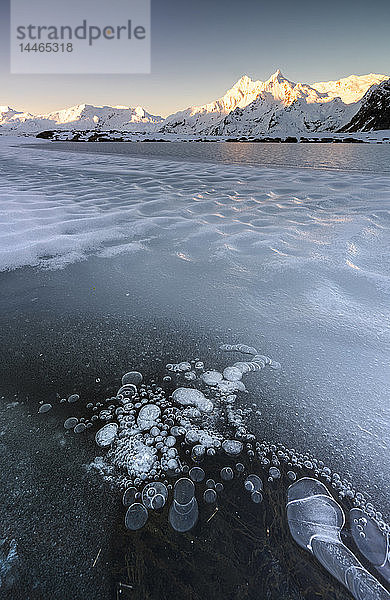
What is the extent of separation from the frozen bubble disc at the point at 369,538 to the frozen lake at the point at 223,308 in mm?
103

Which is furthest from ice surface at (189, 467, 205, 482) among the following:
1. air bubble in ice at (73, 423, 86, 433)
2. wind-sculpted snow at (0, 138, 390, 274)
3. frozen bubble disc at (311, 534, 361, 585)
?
wind-sculpted snow at (0, 138, 390, 274)

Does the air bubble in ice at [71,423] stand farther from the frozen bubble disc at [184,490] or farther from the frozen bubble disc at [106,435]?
the frozen bubble disc at [184,490]

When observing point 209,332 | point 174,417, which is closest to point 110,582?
point 174,417

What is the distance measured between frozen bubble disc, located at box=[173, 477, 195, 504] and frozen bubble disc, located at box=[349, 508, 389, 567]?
64 centimetres

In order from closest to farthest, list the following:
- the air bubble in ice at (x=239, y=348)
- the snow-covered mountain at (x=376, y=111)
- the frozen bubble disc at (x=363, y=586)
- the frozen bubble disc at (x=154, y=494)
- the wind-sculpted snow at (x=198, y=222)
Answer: the frozen bubble disc at (x=363, y=586)
the frozen bubble disc at (x=154, y=494)
the air bubble in ice at (x=239, y=348)
the wind-sculpted snow at (x=198, y=222)
the snow-covered mountain at (x=376, y=111)

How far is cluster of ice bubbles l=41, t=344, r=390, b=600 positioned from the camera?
1100mm

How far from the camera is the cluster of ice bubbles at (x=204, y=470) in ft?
3.61

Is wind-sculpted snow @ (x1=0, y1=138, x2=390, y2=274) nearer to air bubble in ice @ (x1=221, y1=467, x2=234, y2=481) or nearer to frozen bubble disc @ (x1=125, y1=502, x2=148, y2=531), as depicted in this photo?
air bubble in ice @ (x1=221, y1=467, x2=234, y2=481)

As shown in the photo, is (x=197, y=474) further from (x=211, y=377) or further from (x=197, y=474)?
(x=211, y=377)

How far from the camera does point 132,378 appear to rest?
183 centimetres

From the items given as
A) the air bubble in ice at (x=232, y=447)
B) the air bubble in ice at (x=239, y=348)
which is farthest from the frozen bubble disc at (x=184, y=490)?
the air bubble in ice at (x=239, y=348)

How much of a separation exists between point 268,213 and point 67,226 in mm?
3646

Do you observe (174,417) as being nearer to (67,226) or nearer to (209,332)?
(209,332)

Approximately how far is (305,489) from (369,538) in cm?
25
